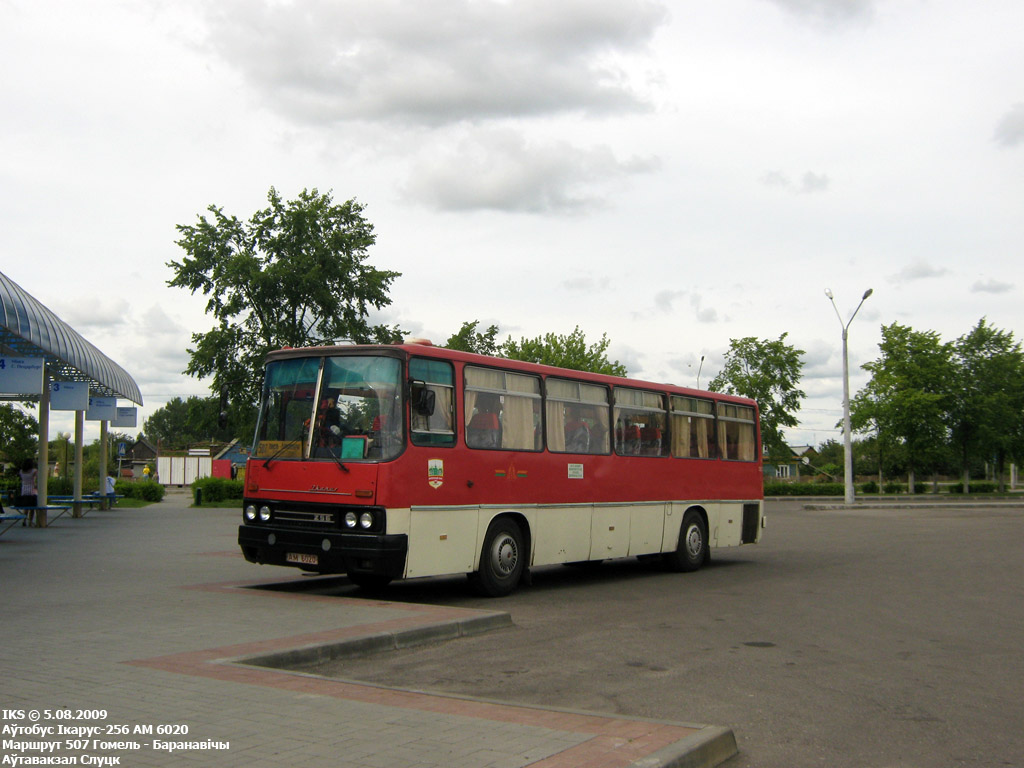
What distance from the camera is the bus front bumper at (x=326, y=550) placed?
1111 cm

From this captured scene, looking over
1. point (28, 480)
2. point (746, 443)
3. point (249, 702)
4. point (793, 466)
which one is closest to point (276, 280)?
point (28, 480)

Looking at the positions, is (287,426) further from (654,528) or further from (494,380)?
(654,528)

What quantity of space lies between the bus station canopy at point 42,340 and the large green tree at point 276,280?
51.7 feet

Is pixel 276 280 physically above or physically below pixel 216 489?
above

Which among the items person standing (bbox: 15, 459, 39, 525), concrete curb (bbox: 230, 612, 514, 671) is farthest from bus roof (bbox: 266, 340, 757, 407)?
person standing (bbox: 15, 459, 39, 525)

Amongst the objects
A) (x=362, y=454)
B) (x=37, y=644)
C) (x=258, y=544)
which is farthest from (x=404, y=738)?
(x=258, y=544)

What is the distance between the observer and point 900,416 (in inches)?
2232

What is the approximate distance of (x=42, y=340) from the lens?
19.5 metres

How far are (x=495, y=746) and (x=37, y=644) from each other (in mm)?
4759

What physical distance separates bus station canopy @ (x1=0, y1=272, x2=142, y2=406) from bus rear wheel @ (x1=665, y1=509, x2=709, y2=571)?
12124mm

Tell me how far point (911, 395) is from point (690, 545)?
43756 millimetres

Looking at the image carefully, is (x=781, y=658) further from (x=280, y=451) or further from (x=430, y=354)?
(x=280, y=451)

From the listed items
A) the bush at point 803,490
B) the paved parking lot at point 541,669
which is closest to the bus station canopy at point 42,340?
the paved parking lot at point 541,669

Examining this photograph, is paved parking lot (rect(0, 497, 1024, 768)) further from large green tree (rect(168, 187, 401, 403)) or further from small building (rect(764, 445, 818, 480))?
small building (rect(764, 445, 818, 480))
